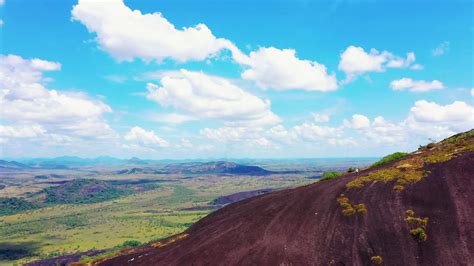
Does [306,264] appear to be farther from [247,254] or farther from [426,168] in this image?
[426,168]

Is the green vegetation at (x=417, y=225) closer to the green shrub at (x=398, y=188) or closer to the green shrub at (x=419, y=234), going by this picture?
the green shrub at (x=419, y=234)

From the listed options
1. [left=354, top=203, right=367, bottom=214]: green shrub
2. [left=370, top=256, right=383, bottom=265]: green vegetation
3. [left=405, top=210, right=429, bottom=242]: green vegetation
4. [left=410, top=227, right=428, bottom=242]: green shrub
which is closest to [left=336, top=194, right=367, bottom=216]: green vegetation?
[left=354, top=203, right=367, bottom=214]: green shrub

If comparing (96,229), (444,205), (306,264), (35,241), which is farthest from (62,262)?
(444,205)

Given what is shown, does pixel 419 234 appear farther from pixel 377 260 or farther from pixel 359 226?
pixel 359 226

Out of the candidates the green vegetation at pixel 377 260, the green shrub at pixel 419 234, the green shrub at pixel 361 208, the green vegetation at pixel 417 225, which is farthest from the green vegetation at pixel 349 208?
the green vegetation at pixel 377 260

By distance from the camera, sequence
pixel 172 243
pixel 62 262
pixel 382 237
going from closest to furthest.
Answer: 1. pixel 382 237
2. pixel 172 243
3. pixel 62 262
